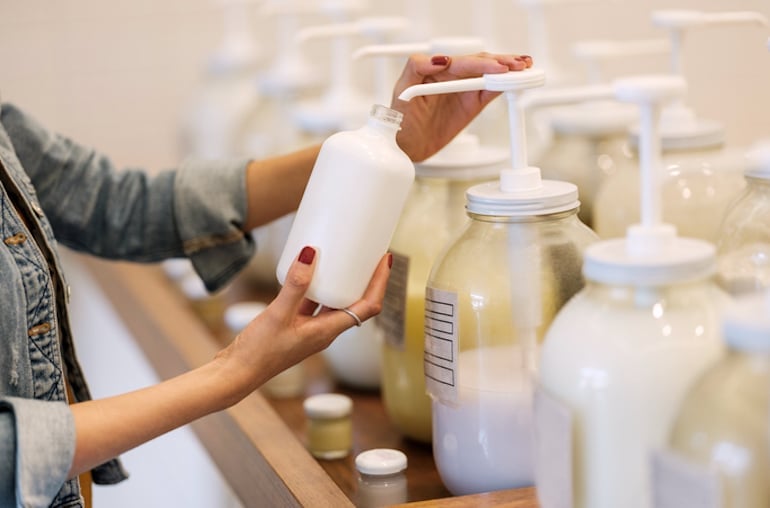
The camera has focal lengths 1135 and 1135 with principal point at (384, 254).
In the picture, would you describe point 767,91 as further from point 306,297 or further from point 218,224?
point 306,297

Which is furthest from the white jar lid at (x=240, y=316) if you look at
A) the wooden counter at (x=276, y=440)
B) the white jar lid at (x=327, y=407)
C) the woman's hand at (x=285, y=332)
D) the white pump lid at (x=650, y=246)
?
Result: the white pump lid at (x=650, y=246)

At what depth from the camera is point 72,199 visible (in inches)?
51.6

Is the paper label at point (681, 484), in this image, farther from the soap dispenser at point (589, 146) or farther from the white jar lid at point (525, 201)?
the soap dispenser at point (589, 146)

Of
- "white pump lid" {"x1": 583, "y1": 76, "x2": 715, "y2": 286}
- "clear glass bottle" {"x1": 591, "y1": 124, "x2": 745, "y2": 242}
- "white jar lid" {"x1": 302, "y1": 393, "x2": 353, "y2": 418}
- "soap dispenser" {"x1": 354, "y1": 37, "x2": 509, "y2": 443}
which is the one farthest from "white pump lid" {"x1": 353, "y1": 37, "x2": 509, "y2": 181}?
"white pump lid" {"x1": 583, "y1": 76, "x2": 715, "y2": 286}

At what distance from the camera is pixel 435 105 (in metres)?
1.07

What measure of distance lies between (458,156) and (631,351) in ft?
1.59

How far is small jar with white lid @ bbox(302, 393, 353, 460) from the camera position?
1.11 m

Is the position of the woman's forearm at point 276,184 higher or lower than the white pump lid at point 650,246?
lower

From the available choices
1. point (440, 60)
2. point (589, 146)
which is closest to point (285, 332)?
point (440, 60)

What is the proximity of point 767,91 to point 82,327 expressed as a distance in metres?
1.37

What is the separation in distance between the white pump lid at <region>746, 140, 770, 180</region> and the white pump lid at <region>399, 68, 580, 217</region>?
14 cm

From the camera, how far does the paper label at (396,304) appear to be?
1.10 m

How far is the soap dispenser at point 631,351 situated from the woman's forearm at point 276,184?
0.53 m

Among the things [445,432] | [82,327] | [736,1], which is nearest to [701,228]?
[445,432]
